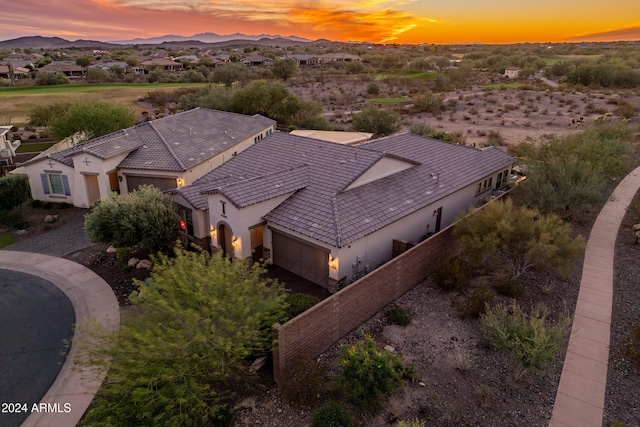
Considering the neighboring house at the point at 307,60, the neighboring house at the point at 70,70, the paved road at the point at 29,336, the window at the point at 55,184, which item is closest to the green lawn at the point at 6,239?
the paved road at the point at 29,336

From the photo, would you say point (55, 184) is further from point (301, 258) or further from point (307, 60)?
point (307, 60)

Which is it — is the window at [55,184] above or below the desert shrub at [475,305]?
above

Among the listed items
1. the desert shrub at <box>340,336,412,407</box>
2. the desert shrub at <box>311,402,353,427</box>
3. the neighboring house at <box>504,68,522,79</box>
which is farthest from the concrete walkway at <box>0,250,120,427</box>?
the neighboring house at <box>504,68,522,79</box>

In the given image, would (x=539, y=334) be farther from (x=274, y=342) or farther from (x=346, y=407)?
(x=274, y=342)

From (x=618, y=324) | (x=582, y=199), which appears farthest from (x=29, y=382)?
(x=582, y=199)

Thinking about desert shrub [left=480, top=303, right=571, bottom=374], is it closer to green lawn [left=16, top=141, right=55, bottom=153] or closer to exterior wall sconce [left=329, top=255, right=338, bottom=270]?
exterior wall sconce [left=329, top=255, right=338, bottom=270]

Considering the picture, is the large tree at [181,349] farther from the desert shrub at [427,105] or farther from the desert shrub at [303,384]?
the desert shrub at [427,105]
